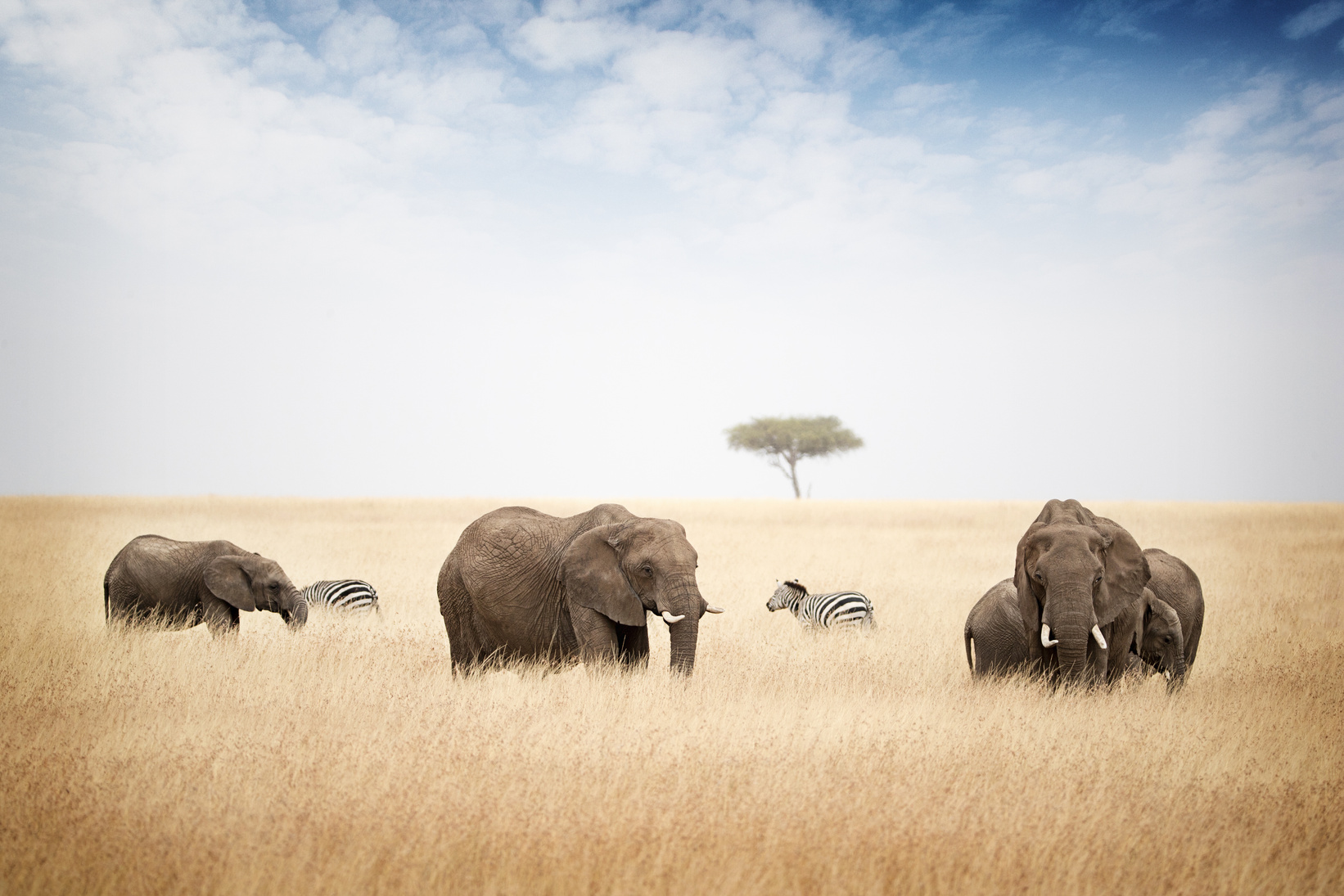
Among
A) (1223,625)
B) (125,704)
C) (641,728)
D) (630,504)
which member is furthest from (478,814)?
(630,504)

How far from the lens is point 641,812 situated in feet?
18.5

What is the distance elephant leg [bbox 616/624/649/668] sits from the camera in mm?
9109

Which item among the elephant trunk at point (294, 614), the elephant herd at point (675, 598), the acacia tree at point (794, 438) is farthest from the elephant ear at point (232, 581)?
the acacia tree at point (794, 438)

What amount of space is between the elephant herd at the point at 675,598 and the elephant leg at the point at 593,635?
0.5 inches

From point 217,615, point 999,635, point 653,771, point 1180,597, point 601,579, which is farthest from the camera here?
point 217,615

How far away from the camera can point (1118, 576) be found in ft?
29.2

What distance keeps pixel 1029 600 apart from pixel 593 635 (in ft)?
15.3

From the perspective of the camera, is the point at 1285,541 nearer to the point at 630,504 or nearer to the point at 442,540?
the point at 442,540

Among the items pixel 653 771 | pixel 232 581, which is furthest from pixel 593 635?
pixel 232 581

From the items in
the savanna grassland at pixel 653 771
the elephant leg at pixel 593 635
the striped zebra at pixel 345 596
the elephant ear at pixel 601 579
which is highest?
the elephant ear at pixel 601 579

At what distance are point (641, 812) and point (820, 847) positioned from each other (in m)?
1.18

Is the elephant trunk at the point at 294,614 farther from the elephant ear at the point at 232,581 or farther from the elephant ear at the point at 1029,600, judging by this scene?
the elephant ear at the point at 1029,600

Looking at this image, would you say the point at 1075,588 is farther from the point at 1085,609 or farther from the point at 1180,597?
the point at 1180,597

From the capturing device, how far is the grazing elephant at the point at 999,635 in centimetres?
981
